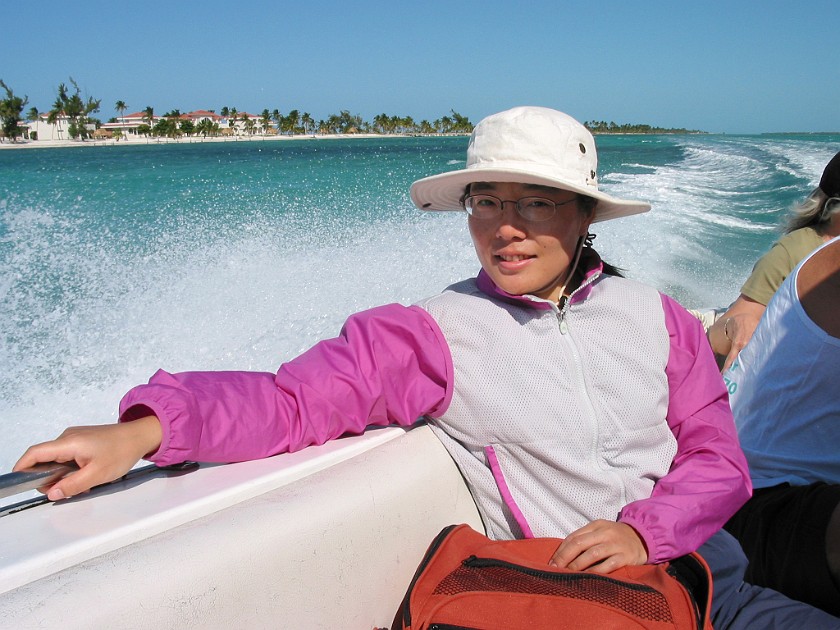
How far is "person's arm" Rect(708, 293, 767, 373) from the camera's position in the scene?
2.24 metres

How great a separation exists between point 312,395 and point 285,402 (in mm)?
46

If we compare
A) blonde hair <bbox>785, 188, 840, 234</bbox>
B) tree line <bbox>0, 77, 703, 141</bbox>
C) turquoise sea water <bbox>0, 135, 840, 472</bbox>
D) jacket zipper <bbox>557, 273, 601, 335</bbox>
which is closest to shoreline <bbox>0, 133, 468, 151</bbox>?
tree line <bbox>0, 77, 703, 141</bbox>

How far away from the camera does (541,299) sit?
131 cm

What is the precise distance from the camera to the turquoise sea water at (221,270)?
3.61m

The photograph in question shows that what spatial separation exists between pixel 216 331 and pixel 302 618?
10.2 feet

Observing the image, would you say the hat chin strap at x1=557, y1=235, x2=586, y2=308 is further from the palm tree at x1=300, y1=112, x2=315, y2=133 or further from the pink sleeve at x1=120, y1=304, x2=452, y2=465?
the palm tree at x1=300, y1=112, x2=315, y2=133

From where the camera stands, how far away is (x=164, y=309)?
4.29 meters

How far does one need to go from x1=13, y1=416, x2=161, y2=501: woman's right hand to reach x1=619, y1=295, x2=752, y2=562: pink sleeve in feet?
2.59

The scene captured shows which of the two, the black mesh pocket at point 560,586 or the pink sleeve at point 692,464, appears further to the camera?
the pink sleeve at point 692,464

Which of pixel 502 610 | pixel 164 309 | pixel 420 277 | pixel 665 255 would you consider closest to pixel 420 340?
pixel 502 610

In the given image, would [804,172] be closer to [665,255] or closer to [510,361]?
[665,255]

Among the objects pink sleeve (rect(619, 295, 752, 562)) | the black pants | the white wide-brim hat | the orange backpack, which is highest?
the white wide-brim hat

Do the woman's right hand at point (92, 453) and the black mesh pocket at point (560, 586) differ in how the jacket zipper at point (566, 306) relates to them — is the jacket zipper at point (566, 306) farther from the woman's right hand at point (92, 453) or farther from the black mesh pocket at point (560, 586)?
the woman's right hand at point (92, 453)

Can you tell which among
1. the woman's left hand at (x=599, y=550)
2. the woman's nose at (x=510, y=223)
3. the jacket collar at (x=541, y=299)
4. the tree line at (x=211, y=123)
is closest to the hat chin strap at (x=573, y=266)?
the jacket collar at (x=541, y=299)
